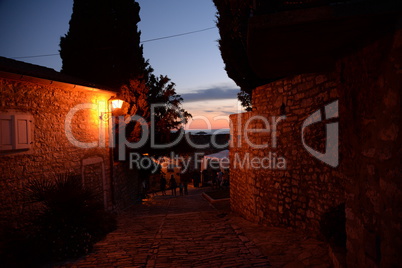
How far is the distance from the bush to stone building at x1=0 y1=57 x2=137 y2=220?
0.56 m

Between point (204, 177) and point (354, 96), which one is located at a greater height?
point (354, 96)

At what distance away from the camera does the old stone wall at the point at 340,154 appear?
2180 millimetres

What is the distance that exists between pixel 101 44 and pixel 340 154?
14.0 metres

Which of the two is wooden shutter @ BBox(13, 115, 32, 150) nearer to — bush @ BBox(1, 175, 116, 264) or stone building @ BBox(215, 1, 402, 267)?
bush @ BBox(1, 175, 116, 264)

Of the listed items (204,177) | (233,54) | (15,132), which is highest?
(233,54)

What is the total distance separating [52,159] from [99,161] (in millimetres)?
2454

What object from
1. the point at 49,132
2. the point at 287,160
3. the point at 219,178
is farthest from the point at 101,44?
the point at 287,160

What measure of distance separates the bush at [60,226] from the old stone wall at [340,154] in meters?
4.30

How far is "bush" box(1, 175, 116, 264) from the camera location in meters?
5.67

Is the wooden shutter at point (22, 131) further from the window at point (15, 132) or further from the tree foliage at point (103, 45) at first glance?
the tree foliage at point (103, 45)

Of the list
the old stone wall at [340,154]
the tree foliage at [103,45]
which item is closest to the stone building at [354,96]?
the old stone wall at [340,154]

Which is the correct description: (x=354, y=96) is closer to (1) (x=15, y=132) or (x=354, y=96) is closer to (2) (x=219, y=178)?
(1) (x=15, y=132)

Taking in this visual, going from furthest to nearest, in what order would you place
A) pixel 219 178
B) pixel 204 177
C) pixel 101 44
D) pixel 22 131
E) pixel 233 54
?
pixel 204 177 < pixel 219 178 < pixel 101 44 < pixel 233 54 < pixel 22 131

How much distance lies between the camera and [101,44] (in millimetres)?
14914
